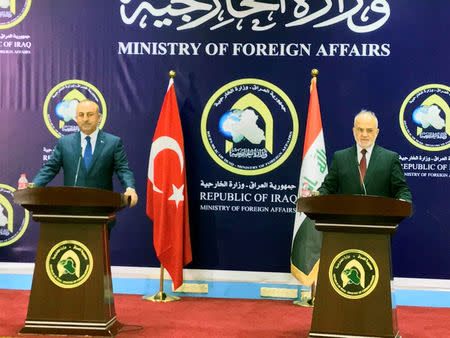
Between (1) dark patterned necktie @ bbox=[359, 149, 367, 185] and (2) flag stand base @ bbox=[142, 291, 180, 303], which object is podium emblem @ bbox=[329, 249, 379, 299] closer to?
(1) dark patterned necktie @ bbox=[359, 149, 367, 185]

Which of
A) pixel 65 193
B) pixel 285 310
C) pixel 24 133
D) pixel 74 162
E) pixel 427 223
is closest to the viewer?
pixel 65 193

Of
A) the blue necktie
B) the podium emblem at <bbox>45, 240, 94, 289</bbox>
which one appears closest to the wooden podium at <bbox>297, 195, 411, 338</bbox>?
the podium emblem at <bbox>45, 240, 94, 289</bbox>

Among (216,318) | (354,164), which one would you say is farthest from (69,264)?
(354,164)

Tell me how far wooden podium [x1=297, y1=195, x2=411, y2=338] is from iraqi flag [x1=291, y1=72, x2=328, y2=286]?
1.69 meters

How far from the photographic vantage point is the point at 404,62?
593 cm

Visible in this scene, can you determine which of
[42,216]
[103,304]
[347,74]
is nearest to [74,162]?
[42,216]

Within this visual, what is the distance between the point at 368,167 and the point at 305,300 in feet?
5.61

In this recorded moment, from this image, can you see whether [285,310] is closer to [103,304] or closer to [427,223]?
[427,223]

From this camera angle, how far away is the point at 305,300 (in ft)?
19.1

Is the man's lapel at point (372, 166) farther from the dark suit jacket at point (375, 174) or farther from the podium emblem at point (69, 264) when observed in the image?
the podium emblem at point (69, 264)

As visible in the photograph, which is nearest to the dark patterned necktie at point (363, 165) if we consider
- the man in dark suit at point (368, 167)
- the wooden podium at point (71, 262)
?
the man in dark suit at point (368, 167)

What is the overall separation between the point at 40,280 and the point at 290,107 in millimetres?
2939

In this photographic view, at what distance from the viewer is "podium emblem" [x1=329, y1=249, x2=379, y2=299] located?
395 cm

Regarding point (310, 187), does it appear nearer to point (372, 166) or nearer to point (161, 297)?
point (372, 166)
